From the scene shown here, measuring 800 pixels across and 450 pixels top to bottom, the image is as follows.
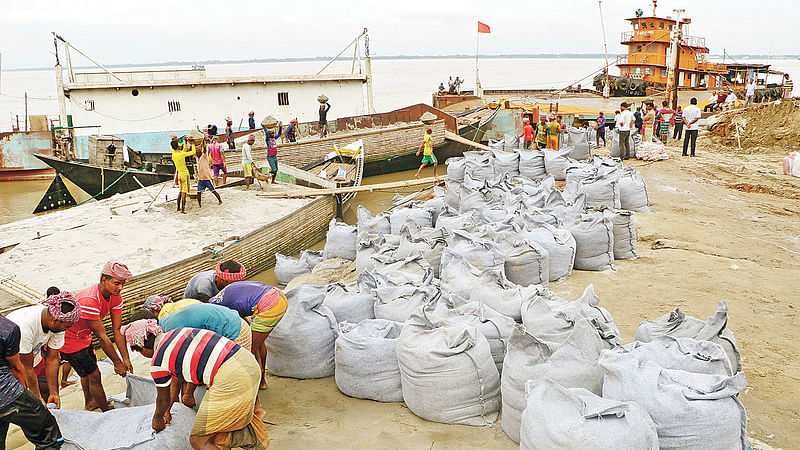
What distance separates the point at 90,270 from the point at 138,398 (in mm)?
3278

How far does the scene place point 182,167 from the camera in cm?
741

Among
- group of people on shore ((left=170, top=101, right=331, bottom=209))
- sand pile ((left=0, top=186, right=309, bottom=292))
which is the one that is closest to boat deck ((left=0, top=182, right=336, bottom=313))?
sand pile ((left=0, top=186, right=309, bottom=292))

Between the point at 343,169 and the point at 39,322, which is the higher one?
the point at 39,322

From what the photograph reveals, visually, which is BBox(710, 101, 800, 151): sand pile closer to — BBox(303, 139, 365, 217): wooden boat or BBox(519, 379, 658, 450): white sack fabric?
BBox(303, 139, 365, 217): wooden boat

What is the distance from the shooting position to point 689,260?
555 cm

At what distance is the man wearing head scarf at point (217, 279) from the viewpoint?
140 inches

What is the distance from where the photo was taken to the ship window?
50.2 feet

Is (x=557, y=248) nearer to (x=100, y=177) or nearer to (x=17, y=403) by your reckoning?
(x=17, y=403)

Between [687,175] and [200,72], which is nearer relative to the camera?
[687,175]

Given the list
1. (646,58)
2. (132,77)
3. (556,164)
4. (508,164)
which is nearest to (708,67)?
(646,58)

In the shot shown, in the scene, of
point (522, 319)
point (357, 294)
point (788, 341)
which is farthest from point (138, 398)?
point (788, 341)

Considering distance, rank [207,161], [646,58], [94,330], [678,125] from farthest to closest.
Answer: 1. [646,58]
2. [678,125]
3. [207,161]
4. [94,330]

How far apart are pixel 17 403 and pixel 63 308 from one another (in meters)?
0.48

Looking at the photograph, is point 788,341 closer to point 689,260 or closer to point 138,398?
point 689,260
